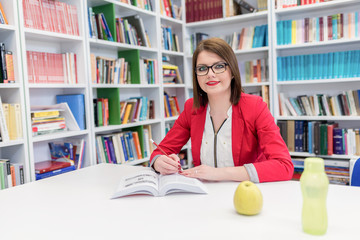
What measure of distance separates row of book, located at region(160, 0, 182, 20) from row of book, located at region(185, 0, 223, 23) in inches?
4.3

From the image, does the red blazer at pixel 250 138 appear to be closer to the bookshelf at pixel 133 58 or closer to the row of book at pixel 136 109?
the bookshelf at pixel 133 58

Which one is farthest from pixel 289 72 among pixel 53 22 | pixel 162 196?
pixel 162 196

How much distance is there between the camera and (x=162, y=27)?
363cm

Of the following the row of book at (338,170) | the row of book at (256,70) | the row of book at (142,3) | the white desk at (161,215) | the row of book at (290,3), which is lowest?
the row of book at (338,170)

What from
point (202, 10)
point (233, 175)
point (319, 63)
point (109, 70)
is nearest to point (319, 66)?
point (319, 63)

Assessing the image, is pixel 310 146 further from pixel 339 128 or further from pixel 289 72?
pixel 289 72

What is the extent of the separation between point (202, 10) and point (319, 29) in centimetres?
132

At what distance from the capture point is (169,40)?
372 centimetres

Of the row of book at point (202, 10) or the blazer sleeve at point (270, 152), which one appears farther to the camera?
the row of book at point (202, 10)

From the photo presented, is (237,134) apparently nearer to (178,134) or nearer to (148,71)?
(178,134)

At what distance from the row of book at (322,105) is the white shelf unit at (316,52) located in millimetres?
68

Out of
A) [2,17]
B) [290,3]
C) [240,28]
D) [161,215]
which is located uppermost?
[290,3]

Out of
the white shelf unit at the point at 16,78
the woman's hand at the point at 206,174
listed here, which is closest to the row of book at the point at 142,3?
the white shelf unit at the point at 16,78

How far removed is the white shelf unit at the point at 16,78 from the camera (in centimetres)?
212
